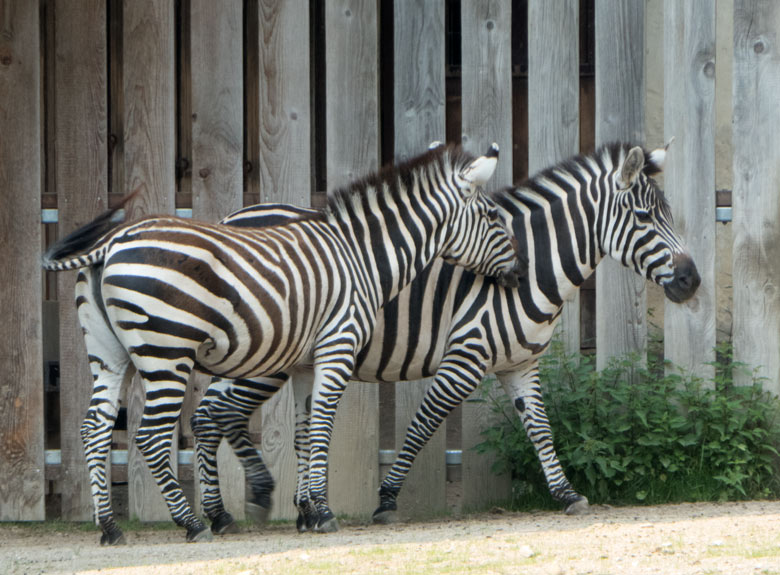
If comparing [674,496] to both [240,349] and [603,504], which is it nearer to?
[603,504]

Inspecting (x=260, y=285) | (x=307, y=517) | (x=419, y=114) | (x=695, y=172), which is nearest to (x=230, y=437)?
(x=307, y=517)

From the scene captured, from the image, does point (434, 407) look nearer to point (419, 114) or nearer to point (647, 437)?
point (647, 437)

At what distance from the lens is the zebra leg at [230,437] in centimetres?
551

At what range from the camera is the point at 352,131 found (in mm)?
6203

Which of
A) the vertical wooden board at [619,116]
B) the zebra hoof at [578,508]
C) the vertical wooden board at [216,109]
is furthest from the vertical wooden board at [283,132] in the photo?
the vertical wooden board at [619,116]

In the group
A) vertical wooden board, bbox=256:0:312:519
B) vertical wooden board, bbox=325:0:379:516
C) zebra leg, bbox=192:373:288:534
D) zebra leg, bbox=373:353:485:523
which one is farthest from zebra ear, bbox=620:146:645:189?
zebra leg, bbox=192:373:288:534

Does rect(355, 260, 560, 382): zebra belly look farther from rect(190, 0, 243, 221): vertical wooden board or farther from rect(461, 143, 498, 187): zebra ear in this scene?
rect(190, 0, 243, 221): vertical wooden board

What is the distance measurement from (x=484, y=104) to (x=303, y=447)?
238 centimetres

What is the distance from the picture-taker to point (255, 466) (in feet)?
18.3

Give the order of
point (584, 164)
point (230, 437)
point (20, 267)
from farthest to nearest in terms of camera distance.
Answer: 1. point (20, 267)
2. point (584, 164)
3. point (230, 437)

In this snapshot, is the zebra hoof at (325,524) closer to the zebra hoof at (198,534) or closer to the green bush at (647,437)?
the zebra hoof at (198,534)

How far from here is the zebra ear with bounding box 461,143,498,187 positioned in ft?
17.8

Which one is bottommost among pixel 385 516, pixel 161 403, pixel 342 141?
pixel 385 516

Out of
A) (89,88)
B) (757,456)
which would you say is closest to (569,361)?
(757,456)
